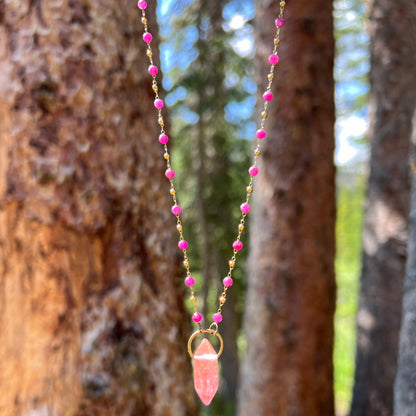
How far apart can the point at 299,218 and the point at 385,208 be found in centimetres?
112

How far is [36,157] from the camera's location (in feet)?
6.05

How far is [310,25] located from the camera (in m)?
3.37

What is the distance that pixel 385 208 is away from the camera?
13.5 ft

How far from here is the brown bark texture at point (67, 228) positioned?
1.85m

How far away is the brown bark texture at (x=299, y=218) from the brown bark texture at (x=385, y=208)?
720mm

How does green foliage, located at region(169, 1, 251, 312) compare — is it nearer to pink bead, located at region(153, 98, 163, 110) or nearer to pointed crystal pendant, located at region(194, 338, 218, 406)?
pink bead, located at region(153, 98, 163, 110)

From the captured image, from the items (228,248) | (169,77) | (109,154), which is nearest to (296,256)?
(109,154)

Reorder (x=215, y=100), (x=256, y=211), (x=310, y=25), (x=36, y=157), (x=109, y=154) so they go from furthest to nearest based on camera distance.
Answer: (x=215, y=100), (x=256, y=211), (x=310, y=25), (x=109, y=154), (x=36, y=157)

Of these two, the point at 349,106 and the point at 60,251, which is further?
the point at 349,106

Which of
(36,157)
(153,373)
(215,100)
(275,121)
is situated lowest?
(153,373)

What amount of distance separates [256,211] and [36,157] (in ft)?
6.75

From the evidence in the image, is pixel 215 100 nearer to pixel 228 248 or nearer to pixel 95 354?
pixel 228 248

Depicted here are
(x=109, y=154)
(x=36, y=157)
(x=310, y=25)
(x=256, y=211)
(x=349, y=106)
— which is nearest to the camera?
(x=36, y=157)

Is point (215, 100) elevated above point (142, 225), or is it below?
above
